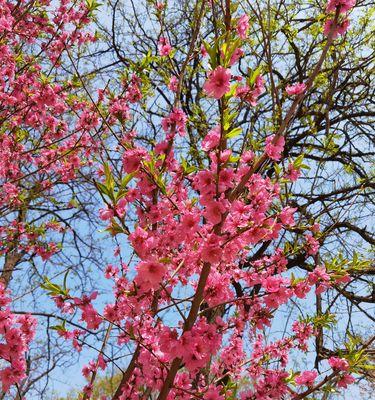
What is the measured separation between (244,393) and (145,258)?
→ 1.51m

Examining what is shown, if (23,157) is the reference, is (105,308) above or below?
below

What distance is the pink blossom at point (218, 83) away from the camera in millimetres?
1846

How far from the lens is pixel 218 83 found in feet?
6.10

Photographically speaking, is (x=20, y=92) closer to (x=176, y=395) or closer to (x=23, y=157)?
(x=23, y=157)

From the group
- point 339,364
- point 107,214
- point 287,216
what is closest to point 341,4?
point 287,216

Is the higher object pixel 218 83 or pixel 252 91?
pixel 252 91

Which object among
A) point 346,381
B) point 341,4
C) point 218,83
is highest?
point 341,4

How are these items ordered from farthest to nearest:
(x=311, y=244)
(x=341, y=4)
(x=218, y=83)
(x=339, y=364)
Result: (x=311, y=244) < (x=339, y=364) < (x=341, y=4) < (x=218, y=83)

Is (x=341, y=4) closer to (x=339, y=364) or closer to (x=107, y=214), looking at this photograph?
(x=107, y=214)

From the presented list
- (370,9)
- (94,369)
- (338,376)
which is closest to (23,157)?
(94,369)

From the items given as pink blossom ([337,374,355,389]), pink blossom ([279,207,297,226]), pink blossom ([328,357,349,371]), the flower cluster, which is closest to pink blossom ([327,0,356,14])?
pink blossom ([279,207,297,226])

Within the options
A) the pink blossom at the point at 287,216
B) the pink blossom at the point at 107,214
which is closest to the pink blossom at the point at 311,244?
the pink blossom at the point at 287,216

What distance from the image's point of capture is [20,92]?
4.72 metres

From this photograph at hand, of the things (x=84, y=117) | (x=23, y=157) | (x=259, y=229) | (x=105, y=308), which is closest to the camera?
(x=259, y=229)
